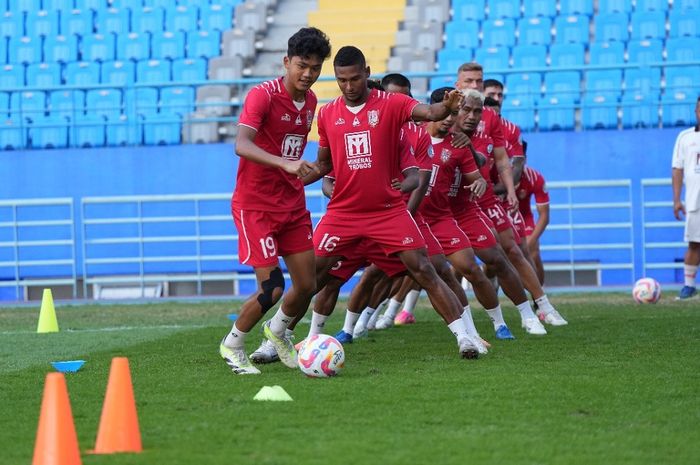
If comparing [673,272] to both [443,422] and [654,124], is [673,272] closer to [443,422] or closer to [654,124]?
[654,124]

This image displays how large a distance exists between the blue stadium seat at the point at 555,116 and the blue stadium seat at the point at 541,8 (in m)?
3.08

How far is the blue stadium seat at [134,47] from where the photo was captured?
24.9m

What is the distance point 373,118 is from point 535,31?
1549 centimetres

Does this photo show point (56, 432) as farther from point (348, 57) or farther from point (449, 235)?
point (449, 235)

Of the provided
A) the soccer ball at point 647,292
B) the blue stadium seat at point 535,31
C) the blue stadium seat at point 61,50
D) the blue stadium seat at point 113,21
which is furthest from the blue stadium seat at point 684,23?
the blue stadium seat at point 61,50

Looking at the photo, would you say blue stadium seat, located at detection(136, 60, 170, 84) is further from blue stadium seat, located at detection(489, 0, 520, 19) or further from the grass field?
the grass field

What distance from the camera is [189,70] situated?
23969 millimetres

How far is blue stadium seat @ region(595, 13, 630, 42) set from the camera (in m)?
22.6

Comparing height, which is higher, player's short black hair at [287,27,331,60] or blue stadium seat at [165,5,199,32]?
blue stadium seat at [165,5,199,32]

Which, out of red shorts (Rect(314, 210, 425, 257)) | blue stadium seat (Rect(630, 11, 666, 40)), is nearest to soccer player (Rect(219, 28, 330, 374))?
red shorts (Rect(314, 210, 425, 257))

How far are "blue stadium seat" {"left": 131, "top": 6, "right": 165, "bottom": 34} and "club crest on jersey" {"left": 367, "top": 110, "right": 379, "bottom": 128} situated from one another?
705 inches

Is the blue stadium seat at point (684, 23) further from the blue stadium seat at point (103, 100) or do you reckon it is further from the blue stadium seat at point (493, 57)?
the blue stadium seat at point (103, 100)

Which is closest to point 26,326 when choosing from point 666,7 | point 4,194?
point 4,194

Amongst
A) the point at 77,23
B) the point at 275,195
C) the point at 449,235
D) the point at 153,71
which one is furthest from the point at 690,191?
the point at 77,23
